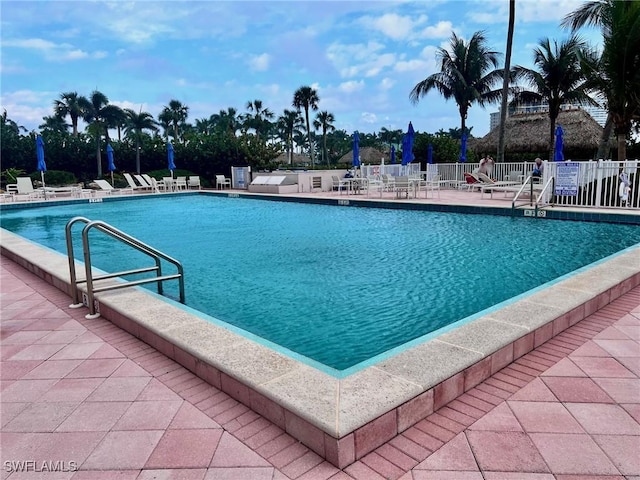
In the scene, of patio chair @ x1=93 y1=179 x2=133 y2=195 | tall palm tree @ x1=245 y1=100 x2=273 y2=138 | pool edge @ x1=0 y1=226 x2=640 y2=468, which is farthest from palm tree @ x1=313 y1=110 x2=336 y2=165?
pool edge @ x1=0 y1=226 x2=640 y2=468

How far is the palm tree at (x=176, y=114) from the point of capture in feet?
150

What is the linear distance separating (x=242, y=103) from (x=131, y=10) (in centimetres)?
4715

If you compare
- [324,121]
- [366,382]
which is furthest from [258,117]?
[366,382]

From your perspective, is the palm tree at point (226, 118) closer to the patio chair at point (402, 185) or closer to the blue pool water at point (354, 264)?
the patio chair at point (402, 185)

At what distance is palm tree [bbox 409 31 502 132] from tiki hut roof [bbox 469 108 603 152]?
3359mm

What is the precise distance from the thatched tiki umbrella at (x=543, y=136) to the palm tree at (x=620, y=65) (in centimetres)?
1312

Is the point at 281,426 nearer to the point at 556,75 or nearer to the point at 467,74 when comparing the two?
the point at 556,75

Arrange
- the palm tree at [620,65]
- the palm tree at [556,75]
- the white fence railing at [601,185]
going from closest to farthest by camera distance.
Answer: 1. the white fence railing at [601,185]
2. the palm tree at [620,65]
3. the palm tree at [556,75]

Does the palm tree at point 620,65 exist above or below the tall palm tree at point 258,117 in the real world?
below

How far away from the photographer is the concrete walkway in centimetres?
191

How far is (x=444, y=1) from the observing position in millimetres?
10055

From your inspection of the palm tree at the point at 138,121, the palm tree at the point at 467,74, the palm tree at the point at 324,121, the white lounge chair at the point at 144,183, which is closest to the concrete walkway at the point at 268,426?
the white lounge chair at the point at 144,183

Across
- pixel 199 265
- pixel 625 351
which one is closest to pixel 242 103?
pixel 199 265

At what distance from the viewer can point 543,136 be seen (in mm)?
26672
